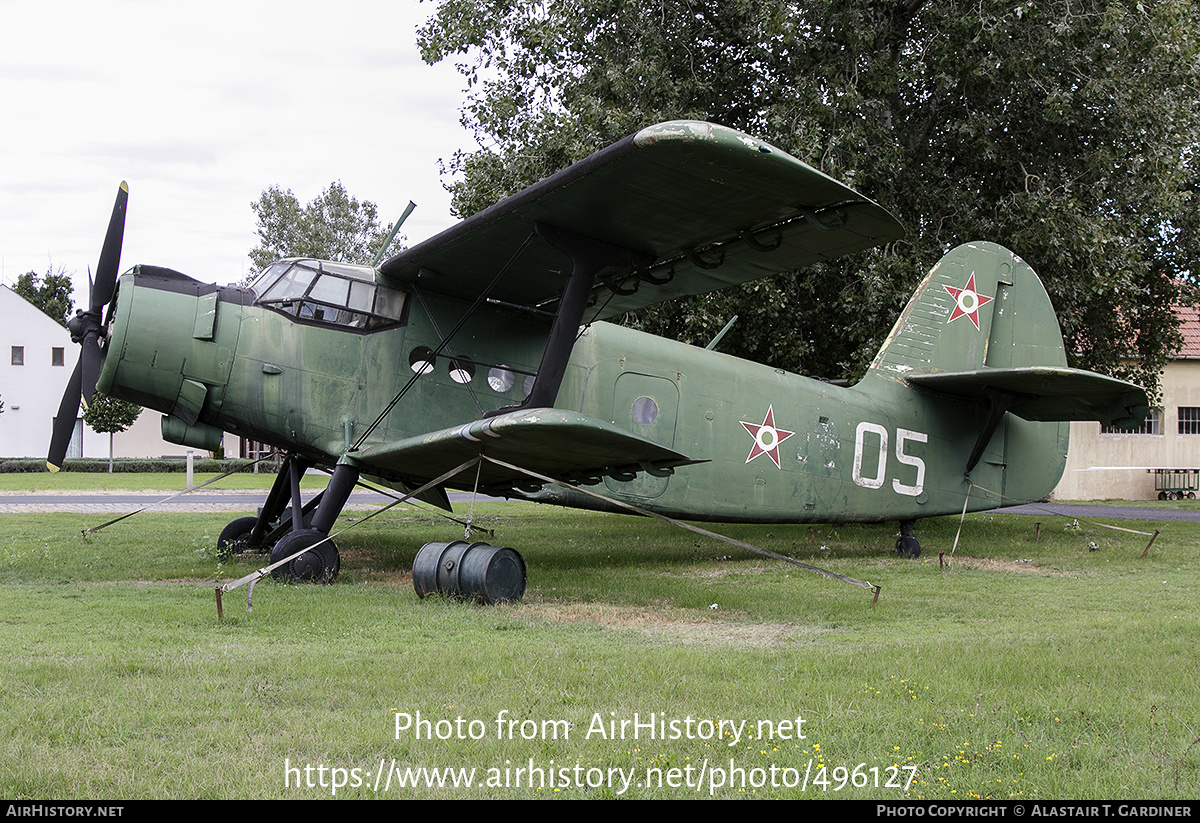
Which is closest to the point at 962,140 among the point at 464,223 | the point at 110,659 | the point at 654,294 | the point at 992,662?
the point at 654,294

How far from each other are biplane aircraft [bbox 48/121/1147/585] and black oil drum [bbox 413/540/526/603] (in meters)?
0.64

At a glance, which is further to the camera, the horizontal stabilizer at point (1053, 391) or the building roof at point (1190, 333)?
the building roof at point (1190, 333)

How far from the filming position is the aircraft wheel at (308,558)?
8000 millimetres

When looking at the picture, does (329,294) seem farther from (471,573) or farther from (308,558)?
(471,573)

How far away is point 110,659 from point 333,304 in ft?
14.8

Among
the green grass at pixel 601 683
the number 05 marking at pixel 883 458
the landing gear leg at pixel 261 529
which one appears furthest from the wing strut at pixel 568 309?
the number 05 marking at pixel 883 458

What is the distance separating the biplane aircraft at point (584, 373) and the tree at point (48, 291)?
208 ft

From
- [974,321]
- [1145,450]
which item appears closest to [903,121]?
[974,321]

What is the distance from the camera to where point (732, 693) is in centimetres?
450

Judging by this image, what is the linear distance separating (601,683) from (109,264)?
630cm

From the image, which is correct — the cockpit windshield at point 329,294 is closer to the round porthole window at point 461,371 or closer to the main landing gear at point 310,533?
the round porthole window at point 461,371

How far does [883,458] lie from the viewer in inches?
449

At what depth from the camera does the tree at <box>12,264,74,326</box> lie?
63.3 meters

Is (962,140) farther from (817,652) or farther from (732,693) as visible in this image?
(732,693)
